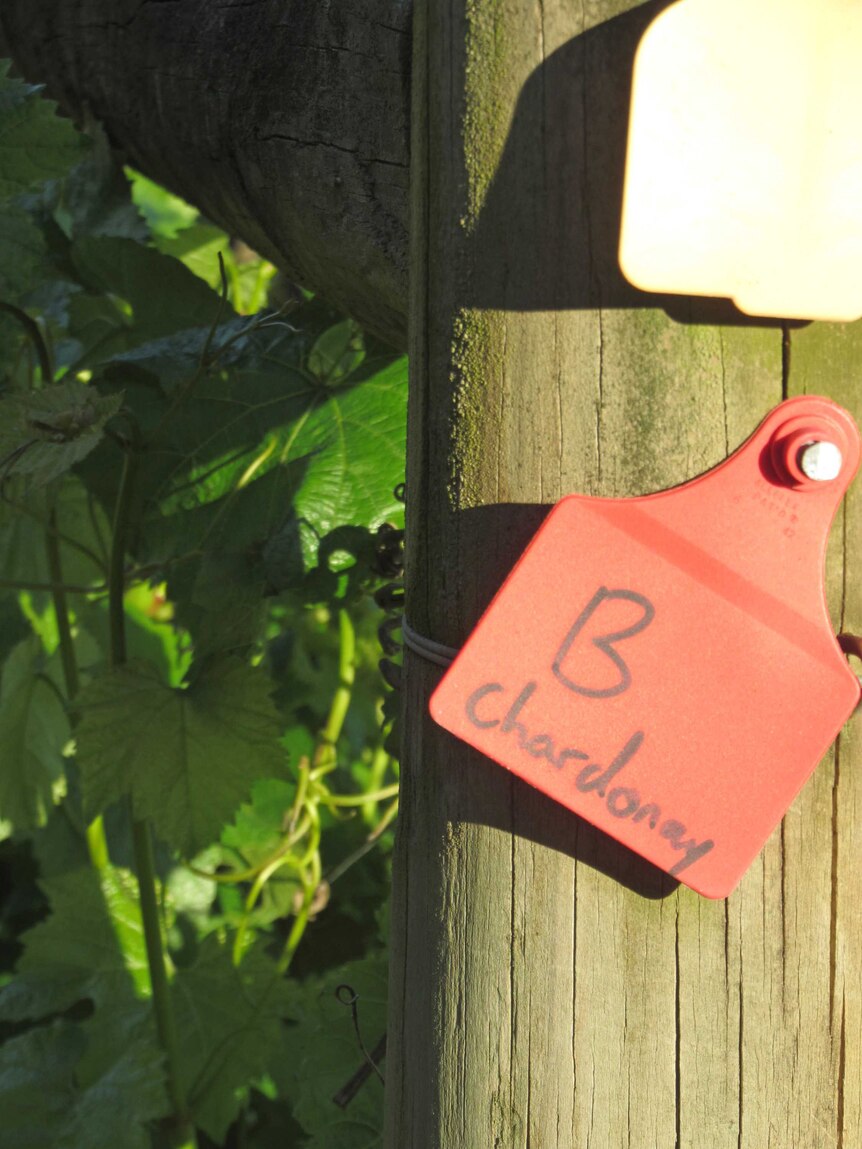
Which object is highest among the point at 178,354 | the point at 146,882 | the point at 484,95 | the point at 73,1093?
the point at 484,95

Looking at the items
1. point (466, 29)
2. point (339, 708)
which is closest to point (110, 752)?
point (339, 708)

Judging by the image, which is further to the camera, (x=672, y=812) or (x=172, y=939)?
(x=172, y=939)

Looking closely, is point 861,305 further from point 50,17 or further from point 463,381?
point 50,17

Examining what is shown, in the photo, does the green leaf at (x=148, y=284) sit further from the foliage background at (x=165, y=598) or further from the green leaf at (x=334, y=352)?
the green leaf at (x=334, y=352)

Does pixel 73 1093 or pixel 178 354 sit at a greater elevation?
pixel 178 354

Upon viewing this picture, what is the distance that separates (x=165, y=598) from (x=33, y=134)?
557 mm

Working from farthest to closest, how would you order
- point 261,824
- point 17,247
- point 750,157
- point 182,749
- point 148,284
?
1. point 261,824
2. point 148,284
3. point 17,247
4. point 182,749
5. point 750,157

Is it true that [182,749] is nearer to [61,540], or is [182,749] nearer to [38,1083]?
[61,540]

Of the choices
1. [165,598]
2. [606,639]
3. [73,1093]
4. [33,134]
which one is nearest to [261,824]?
[73,1093]

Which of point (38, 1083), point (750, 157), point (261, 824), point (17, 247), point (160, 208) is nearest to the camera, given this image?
point (750, 157)

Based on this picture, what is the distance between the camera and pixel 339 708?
179 centimetres

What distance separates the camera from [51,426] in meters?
1.12

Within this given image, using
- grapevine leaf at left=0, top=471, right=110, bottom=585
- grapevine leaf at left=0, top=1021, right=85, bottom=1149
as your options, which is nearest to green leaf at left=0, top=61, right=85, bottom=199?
grapevine leaf at left=0, top=471, right=110, bottom=585

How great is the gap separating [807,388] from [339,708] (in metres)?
1.23
